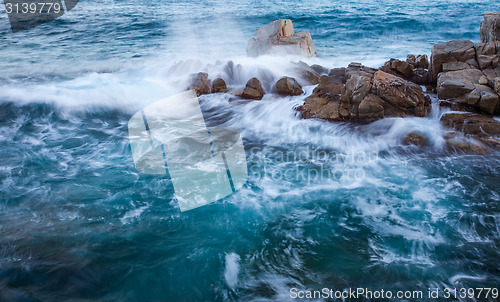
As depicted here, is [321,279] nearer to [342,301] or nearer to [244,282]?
[342,301]

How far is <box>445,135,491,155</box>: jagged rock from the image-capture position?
680cm

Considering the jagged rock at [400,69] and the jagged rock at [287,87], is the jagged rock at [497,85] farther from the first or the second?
the jagged rock at [287,87]

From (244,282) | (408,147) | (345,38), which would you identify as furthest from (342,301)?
(345,38)

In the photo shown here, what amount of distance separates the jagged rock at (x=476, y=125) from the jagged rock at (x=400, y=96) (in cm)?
68

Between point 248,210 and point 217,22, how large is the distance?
20.0 metres

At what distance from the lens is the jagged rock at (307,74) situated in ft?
36.3

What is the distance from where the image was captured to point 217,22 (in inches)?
895

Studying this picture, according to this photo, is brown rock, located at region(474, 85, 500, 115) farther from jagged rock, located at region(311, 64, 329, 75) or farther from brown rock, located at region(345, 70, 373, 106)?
jagged rock, located at region(311, 64, 329, 75)

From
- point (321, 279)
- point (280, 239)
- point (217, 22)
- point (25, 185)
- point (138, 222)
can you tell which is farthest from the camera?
point (217, 22)

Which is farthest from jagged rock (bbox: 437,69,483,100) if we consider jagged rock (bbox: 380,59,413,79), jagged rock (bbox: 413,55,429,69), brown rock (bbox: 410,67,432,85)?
jagged rock (bbox: 413,55,429,69)

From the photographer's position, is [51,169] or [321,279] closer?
[321,279]

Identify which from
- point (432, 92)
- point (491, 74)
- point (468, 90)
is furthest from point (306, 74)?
point (491, 74)

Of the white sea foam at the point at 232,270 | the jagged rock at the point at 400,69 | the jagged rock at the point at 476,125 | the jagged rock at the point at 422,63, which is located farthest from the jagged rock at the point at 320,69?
the white sea foam at the point at 232,270

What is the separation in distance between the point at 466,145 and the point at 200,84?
7.91 meters
